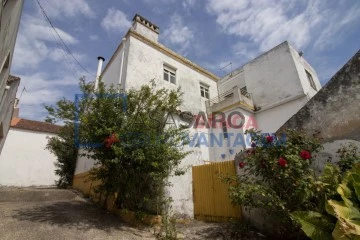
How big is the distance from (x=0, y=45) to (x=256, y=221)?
8.20m

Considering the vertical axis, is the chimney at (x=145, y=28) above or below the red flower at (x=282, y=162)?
above

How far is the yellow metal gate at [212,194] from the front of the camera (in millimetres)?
6883

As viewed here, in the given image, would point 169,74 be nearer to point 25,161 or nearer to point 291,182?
point 291,182

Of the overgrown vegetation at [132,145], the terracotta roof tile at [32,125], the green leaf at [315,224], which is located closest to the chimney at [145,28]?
the overgrown vegetation at [132,145]

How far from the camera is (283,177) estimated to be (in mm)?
4449

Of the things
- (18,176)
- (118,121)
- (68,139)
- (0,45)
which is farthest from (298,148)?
(18,176)

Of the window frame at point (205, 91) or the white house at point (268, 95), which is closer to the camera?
the white house at point (268, 95)

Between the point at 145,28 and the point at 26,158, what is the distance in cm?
1601

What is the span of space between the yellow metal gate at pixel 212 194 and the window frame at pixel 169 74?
713 centimetres

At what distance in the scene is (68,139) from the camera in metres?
12.9

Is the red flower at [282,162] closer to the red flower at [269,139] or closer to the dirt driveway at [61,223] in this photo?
the red flower at [269,139]

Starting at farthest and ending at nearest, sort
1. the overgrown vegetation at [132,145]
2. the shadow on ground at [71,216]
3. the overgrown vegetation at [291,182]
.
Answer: the overgrown vegetation at [132,145], the shadow on ground at [71,216], the overgrown vegetation at [291,182]

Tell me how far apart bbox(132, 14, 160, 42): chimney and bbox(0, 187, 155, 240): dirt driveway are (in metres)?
10.7

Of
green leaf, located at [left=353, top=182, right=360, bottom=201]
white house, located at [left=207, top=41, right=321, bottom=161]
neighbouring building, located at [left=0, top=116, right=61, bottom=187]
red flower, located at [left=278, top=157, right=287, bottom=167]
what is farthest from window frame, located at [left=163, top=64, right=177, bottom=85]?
neighbouring building, located at [left=0, top=116, right=61, bottom=187]
